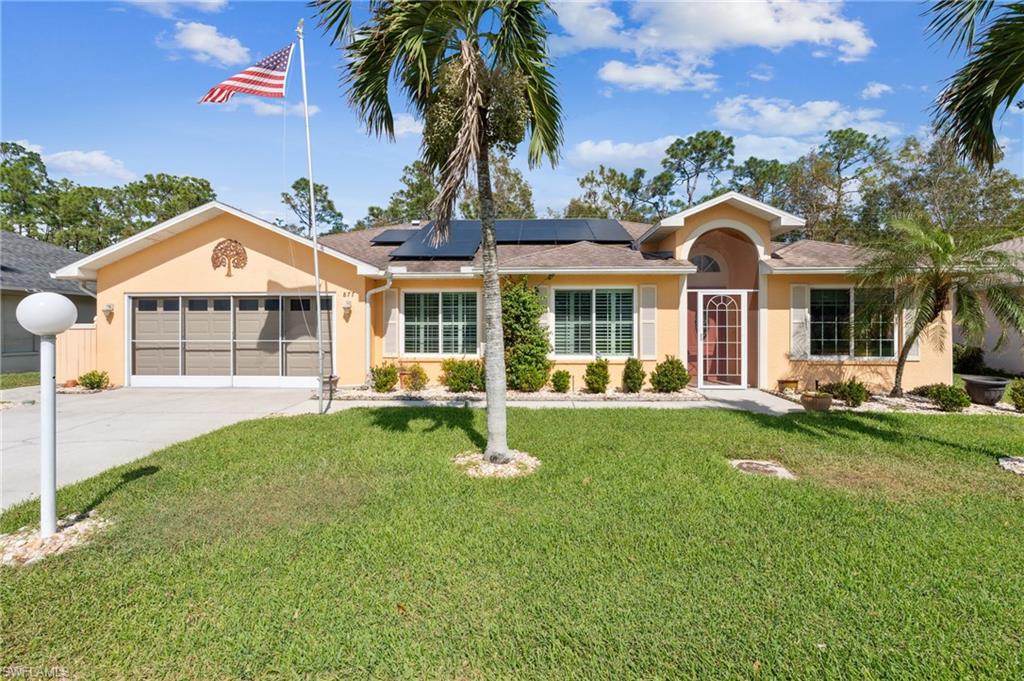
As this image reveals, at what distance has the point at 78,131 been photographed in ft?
35.6

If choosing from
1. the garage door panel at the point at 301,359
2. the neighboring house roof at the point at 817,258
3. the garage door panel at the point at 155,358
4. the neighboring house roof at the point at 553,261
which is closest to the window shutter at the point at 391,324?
the neighboring house roof at the point at 553,261

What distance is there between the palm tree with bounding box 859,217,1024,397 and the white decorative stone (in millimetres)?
4395

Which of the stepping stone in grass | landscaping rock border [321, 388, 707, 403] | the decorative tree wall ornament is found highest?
the decorative tree wall ornament

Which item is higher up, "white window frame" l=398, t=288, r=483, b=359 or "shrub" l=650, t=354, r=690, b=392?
"white window frame" l=398, t=288, r=483, b=359

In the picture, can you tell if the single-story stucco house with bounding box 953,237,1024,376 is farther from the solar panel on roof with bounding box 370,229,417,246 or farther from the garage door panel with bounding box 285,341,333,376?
the garage door panel with bounding box 285,341,333,376

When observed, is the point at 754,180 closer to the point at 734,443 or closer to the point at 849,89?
the point at 849,89

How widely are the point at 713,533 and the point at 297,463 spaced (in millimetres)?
5049

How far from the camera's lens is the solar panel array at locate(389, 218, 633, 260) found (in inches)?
525

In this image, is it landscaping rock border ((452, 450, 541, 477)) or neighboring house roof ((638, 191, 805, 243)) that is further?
neighboring house roof ((638, 191, 805, 243))

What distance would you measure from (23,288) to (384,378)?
1479 cm

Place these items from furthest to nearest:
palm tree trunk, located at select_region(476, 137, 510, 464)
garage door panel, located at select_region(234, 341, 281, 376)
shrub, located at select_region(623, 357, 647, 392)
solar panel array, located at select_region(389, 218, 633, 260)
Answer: solar panel array, located at select_region(389, 218, 633, 260)
garage door panel, located at select_region(234, 341, 281, 376)
shrub, located at select_region(623, 357, 647, 392)
palm tree trunk, located at select_region(476, 137, 510, 464)

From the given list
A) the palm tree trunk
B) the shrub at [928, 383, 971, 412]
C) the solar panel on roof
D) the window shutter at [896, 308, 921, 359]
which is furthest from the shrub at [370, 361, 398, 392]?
the window shutter at [896, 308, 921, 359]

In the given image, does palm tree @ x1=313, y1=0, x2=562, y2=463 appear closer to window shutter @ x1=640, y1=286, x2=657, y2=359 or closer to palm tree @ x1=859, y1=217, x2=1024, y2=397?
window shutter @ x1=640, y1=286, x2=657, y2=359

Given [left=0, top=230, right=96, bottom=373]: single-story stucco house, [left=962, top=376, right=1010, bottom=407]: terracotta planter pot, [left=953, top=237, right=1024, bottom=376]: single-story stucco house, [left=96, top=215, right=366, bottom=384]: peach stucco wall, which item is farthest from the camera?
[left=0, top=230, right=96, bottom=373]: single-story stucco house
